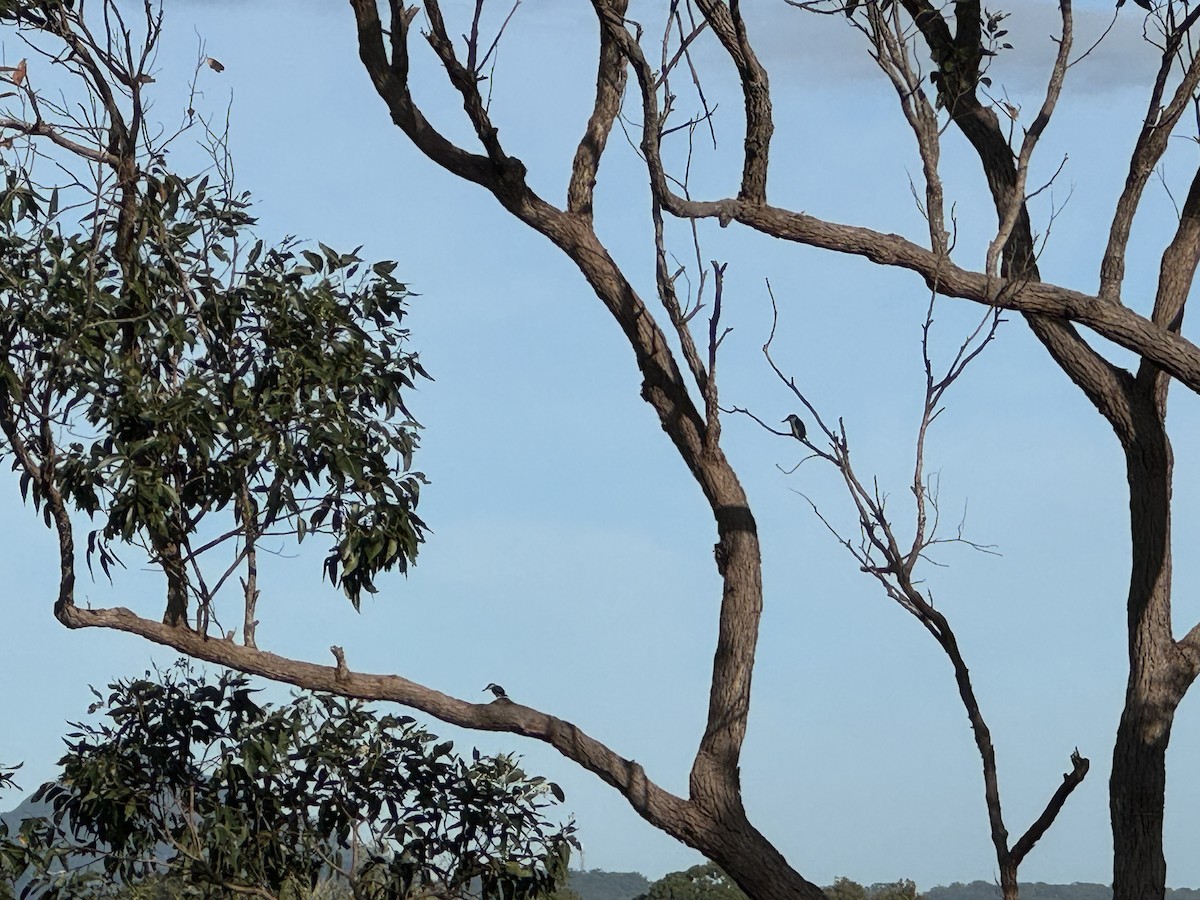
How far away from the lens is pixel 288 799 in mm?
7309

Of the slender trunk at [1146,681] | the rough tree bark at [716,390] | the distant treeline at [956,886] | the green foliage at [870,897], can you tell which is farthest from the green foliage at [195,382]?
the distant treeline at [956,886]

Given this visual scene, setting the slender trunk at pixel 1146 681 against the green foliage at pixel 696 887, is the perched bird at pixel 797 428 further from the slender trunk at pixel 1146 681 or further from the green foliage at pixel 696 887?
the green foliage at pixel 696 887

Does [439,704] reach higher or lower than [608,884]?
lower

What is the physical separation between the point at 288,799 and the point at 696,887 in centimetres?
2252

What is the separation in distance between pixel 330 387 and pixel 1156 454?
12.8 ft

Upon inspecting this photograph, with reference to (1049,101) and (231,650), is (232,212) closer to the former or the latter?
(231,650)

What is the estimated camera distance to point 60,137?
24.1ft

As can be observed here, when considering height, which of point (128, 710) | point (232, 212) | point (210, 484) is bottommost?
point (128, 710)

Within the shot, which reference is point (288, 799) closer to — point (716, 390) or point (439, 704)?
point (439, 704)

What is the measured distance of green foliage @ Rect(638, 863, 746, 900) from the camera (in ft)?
93.0

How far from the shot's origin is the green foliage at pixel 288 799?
7258mm

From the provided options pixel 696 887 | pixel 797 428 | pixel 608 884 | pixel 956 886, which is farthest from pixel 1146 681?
pixel 956 886

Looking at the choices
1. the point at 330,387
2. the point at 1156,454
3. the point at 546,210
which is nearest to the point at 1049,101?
the point at 1156,454

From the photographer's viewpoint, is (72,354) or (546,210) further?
(546,210)
